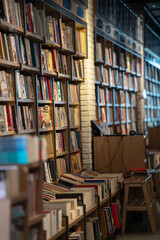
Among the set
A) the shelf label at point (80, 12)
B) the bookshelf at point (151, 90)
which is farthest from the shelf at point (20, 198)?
the bookshelf at point (151, 90)

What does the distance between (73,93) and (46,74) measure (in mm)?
1141

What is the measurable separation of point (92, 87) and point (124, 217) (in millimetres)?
2152

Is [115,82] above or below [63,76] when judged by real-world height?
above

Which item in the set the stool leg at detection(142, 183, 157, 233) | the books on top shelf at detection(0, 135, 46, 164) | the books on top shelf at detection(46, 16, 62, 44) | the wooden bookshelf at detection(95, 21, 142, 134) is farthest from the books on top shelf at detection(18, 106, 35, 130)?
the wooden bookshelf at detection(95, 21, 142, 134)

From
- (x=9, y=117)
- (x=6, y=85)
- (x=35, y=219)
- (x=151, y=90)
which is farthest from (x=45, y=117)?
(x=151, y=90)

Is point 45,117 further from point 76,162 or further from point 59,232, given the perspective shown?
point 59,232

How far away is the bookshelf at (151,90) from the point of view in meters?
11.3

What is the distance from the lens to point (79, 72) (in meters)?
6.44

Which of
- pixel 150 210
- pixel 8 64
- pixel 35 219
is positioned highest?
pixel 8 64

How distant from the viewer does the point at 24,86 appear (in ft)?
15.4

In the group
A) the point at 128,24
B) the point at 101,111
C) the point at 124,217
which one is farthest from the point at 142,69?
the point at 124,217

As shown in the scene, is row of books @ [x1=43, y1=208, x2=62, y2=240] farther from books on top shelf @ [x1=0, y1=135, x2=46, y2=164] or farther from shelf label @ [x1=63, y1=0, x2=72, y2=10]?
shelf label @ [x1=63, y1=0, x2=72, y2=10]

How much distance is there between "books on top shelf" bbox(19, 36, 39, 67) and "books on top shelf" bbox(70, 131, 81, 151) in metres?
1.61

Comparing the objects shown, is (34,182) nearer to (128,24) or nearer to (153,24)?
(128,24)
